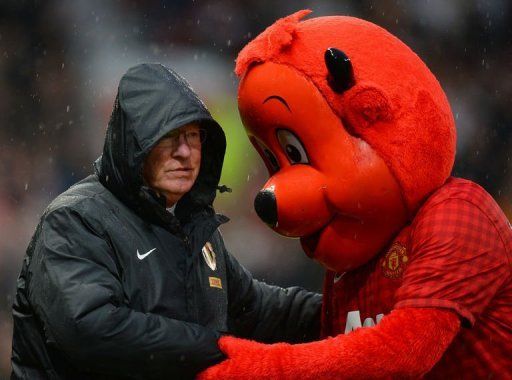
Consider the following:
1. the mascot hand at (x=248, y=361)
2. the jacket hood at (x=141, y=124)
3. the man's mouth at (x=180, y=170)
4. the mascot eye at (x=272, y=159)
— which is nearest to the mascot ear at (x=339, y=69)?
the mascot eye at (x=272, y=159)

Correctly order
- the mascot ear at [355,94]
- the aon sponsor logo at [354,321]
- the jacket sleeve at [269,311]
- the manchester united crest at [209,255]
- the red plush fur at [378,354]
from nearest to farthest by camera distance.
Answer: the red plush fur at [378,354]
the mascot ear at [355,94]
the aon sponsor logo at [354,321]
the manchester united crest at [209,255]
the jacket sleeve at [269,311]

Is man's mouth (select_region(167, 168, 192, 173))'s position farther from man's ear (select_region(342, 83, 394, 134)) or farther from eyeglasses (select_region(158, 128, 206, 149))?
man's ear (select_region(342, 83, 394, 134))

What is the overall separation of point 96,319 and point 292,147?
2.83 ft

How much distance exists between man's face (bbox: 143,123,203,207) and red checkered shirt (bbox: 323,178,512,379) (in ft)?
2.33

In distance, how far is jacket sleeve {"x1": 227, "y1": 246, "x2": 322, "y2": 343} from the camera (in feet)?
11.8

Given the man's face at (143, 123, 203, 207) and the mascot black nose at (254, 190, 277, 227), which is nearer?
the mascot black nose at (254, 190, 277, 227)

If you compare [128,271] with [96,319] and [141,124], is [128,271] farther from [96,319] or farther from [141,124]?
[141,124]

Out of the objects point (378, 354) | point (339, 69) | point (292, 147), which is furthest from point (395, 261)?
point (339, 69)

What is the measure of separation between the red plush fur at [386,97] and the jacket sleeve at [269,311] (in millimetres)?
924

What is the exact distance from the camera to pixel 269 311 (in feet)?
12.0

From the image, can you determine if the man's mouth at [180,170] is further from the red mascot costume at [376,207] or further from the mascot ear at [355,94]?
the mascot ear at [355,94]

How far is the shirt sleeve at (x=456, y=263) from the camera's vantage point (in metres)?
2.69

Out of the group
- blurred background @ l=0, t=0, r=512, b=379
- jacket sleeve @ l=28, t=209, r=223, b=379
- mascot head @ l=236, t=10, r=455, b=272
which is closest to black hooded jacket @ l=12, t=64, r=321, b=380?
jacket sleeve @ l=28, t=209, r=223, b=379

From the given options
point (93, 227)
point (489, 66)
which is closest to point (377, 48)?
point (93, 227)
